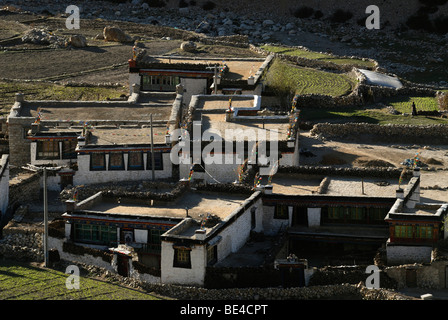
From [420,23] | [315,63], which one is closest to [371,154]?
[315,63]

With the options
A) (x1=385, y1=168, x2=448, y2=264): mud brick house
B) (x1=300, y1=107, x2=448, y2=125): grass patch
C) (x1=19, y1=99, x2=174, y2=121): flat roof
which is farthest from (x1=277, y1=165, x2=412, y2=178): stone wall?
(x1=300, y1=107, x2=448, y2=125): grass patch

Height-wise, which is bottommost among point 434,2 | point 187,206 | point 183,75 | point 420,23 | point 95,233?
point 95,233

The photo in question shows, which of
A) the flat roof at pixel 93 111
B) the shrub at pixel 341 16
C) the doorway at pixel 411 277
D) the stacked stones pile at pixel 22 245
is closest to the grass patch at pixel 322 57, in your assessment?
the flat roof at pixel 93 111

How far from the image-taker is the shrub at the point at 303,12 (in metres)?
194

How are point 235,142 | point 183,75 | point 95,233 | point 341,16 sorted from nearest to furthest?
point 95,233, point 235,142, point 183,75, point 341,16

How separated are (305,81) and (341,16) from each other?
75246 mm

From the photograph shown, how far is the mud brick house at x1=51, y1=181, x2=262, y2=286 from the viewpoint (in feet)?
205

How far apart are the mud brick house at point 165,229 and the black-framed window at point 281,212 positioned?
105 cm

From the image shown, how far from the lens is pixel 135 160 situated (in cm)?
8281

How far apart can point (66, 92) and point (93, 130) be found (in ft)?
89.3

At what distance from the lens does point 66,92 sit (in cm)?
11469

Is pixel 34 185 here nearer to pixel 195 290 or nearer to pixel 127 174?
pixel 127 174

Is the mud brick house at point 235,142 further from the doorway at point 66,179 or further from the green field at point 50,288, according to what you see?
the green field at point 50,288

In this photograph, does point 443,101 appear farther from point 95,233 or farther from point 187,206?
point 95,233
